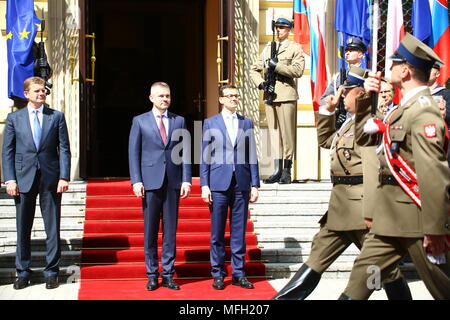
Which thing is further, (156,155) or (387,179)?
(156,155)

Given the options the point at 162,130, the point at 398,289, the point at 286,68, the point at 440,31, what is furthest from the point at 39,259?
the point at 440,31

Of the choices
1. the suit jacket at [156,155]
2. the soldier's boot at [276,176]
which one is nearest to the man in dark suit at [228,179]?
the suit jacket at [156,155]

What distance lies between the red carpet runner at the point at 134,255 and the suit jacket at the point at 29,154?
1.04 m

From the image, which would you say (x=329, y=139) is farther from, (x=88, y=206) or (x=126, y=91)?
(x=126, y=91)

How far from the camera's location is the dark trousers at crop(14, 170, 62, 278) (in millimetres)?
7617

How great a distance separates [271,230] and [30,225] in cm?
275

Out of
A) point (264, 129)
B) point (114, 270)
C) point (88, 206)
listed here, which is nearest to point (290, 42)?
point (264, 129)

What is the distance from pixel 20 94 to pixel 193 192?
2.57 meters

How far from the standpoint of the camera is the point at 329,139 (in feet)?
20.9

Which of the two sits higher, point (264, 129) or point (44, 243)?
point (264, 129)

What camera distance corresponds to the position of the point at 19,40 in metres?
10.0

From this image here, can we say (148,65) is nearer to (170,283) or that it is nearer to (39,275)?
(39,275)

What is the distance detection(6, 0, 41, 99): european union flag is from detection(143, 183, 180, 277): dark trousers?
3.25 m

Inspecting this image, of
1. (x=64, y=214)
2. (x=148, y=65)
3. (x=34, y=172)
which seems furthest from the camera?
(x=148, y=65)
